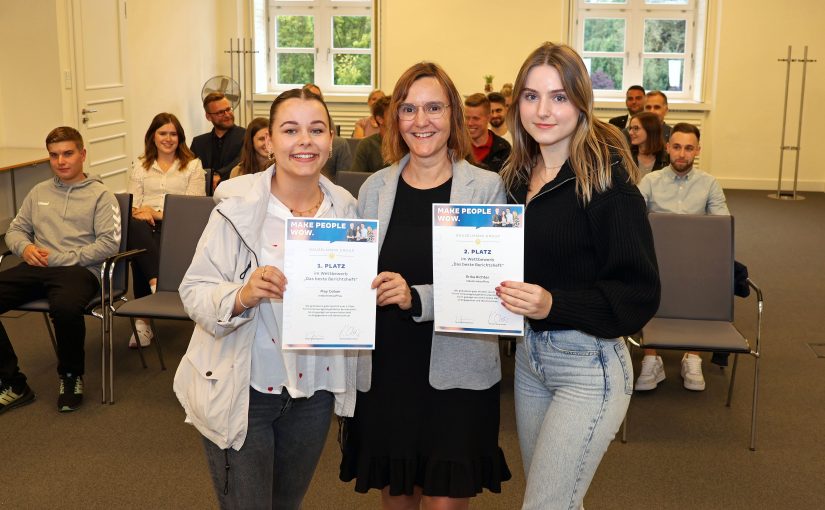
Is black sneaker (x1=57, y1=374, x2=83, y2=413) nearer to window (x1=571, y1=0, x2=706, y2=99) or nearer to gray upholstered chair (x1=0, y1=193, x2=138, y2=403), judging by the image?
gray upholstered chair (x1=0, y1=193, x2=138, y2=403)

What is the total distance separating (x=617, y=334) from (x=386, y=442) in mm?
740

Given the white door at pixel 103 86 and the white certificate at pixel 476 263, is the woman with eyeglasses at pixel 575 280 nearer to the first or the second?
the white certificate at pixel 476 263

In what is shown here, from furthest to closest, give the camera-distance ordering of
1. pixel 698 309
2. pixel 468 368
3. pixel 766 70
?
pixel 766 70, pixel 698 309, pixel 468 368

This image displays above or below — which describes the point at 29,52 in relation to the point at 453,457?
above

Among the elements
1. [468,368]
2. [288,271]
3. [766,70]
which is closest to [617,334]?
[468,368]

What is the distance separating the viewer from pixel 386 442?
2.42 m

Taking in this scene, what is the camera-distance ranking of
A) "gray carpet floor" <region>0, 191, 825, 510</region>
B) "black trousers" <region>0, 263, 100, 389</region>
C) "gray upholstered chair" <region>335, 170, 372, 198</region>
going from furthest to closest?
"gray upholstered chair" <region>335, 170, 372, 198</region> → "black trousers" <region>0, 263, 100, 389</region> → "gray carpet floor" <region>0, 191, 825, 510</region>

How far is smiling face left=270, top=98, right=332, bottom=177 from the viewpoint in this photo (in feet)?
7.15

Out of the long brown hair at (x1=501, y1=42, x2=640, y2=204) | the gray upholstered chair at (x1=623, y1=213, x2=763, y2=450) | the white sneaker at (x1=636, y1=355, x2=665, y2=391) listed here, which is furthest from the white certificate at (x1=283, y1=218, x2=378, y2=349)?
the white sneaker at (x1=636, y1=355, x2=665, y2=391)

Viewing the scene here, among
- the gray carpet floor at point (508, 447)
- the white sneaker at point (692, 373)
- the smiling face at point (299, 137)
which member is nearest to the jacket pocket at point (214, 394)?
the smiling face at point (299, 137)

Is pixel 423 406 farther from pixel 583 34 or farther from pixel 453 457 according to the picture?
pixel 583 34

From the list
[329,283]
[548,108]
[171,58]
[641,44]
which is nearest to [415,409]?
[329,283]
